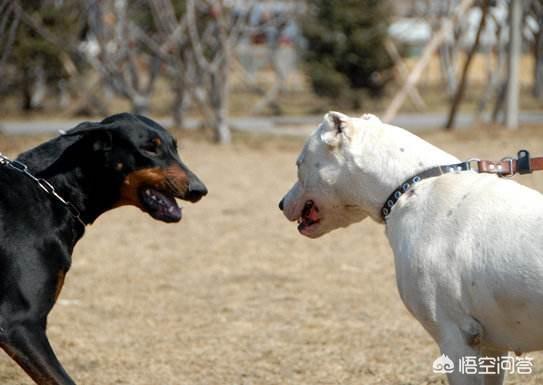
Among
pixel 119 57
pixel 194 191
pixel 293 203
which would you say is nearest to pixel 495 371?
pixel 293 203

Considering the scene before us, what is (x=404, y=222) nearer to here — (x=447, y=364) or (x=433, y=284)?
(x=433, y=284)

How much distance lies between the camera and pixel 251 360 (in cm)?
570

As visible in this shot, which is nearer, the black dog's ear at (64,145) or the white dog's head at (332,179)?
the white dog's head at (332,179)

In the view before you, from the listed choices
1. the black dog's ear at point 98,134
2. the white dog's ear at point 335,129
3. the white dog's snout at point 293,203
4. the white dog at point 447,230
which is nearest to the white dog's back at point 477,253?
the white dog at point 447,230

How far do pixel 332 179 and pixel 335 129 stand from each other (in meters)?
0.22

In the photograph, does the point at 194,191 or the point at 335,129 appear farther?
the point at 194,191

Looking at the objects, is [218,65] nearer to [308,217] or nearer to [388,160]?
[308,217]

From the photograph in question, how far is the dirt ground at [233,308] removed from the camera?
5.52 meters

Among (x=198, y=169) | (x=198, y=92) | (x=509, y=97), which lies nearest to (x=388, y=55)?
(x=509, y=97)

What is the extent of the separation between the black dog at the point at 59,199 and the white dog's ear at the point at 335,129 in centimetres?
89

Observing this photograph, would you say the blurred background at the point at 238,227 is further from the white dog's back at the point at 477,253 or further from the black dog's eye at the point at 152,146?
the white dog's back at the point at 477,253

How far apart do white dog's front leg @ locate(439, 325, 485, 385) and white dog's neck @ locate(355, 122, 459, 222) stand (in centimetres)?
66

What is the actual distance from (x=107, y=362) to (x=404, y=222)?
246 cm

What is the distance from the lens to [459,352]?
3.72 m
